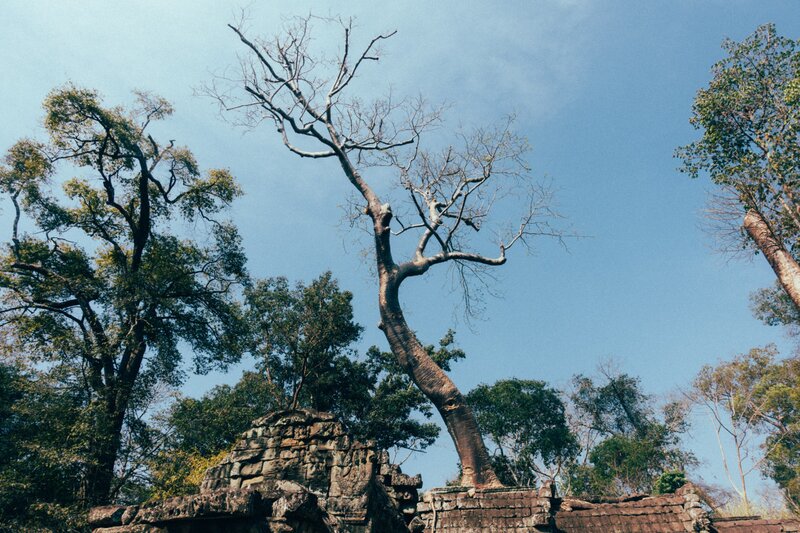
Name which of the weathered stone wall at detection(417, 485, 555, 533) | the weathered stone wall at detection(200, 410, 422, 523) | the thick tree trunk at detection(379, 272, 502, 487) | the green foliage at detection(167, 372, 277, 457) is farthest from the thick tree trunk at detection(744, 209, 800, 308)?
the green foliage at detection(167, 372, 277, 457)

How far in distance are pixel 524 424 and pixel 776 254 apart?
59.2 ft

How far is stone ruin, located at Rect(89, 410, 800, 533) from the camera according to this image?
412 cm

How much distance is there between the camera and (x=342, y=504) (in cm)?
539

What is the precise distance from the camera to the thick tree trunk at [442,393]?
11.4 m

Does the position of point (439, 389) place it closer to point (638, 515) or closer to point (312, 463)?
point (638, 515)

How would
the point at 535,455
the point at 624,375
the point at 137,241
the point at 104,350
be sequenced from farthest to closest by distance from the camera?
the point at 624,375 → the point at 535,455 → the point at 137,241 → the point at 104,350

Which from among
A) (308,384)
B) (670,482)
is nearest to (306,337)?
(308,384)

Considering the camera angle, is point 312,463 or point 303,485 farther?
point 312,463

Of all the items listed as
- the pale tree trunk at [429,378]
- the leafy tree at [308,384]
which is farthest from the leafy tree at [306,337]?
the pale tree trunk at [429,378]

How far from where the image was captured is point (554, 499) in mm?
10242

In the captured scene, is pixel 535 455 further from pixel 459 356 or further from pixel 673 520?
pixel 673 520

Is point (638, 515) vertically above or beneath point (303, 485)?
beneath

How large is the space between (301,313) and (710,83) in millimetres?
16541

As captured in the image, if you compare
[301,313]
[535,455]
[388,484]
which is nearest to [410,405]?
[301,313]
